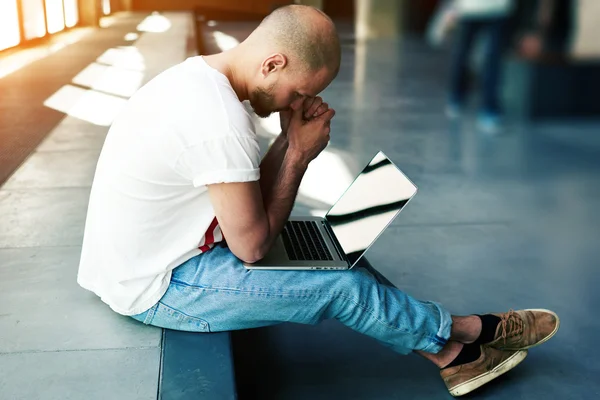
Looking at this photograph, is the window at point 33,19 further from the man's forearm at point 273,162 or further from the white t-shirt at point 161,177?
the white t-shirt at point 161,177

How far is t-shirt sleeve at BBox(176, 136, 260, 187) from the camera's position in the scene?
1746 millimetres

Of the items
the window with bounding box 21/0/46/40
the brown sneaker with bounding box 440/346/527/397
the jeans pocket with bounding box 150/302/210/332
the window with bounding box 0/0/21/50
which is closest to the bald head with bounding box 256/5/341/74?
the jeans pocket with bounding box 150/302/210/332

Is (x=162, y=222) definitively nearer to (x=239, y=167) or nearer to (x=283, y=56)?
(x=239, y=167)

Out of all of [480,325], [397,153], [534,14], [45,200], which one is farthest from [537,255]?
[534,14]

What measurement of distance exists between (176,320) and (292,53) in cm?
82

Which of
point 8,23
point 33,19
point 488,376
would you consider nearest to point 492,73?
point 33,19

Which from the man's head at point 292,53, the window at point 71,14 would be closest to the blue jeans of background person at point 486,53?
the window at point 71,14

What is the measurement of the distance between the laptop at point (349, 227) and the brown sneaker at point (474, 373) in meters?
0.51

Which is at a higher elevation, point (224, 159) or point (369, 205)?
point (224, 159)

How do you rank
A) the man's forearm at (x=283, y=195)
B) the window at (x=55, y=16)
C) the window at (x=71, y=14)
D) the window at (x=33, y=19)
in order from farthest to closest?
the window at (x=71, y=14) < the window at (x=55, y=16) < the window at (x=33, y=19) < the man's forearm at (x=283, y=195)

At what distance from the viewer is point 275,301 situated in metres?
1.99

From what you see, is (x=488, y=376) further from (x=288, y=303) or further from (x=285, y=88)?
(x=285, y=88)

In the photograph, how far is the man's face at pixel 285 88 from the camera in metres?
1.92

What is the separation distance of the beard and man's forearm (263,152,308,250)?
15 cm
